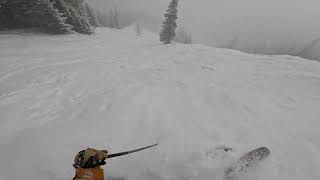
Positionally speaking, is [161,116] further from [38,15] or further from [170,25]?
[170,25]

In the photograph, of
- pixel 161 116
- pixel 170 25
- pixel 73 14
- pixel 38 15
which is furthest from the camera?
pixel 170 25

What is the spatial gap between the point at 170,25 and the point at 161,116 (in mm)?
27556

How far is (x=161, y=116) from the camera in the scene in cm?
920

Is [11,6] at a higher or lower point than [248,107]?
higher

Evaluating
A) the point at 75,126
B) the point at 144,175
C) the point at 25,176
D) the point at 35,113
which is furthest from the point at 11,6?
the point at 144,175

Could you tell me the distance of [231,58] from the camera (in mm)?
17922

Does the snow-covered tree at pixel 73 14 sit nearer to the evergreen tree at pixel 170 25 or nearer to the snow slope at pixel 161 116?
the evergreen tree at pixel 170 25

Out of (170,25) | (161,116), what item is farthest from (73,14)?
(161,116)

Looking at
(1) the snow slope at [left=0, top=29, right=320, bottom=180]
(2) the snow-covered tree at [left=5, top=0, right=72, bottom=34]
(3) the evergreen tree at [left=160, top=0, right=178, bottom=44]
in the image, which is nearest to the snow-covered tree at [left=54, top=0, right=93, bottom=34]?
(2) the snow-covered tree at [left=5, top=0, right=72, bottom=34]

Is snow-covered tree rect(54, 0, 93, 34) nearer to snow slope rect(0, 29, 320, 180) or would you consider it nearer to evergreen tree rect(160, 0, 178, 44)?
evergreen tree rect(160, 0, 178, 44)

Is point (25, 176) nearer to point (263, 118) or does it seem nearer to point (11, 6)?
point (263, 118)

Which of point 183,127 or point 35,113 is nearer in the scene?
point 183,127

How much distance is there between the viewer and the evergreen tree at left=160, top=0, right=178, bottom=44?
33.5 metres

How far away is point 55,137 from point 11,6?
25.0 meters
